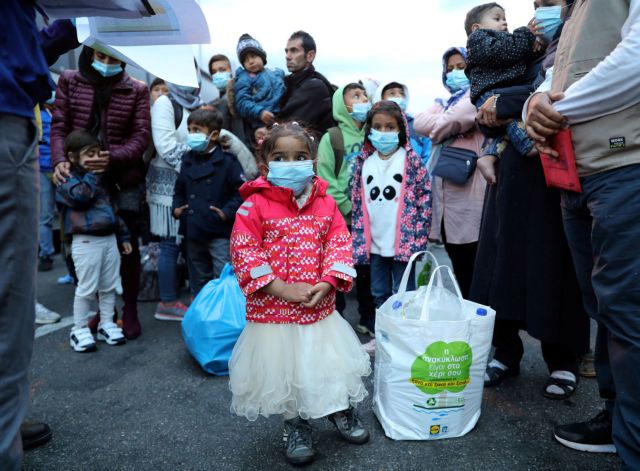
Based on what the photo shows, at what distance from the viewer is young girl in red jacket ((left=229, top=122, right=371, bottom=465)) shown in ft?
6.26

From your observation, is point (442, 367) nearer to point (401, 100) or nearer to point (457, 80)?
point (457, 80)

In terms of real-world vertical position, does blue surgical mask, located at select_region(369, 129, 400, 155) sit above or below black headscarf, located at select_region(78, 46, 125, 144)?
below

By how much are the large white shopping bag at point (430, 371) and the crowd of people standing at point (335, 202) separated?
131 mm

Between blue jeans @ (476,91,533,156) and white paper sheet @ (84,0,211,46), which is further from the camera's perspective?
blue jeans @ (476,91,533,156)

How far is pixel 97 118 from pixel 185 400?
206 cm

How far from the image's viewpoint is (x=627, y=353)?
4.89 feet

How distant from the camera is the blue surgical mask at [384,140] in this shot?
3.06 metres

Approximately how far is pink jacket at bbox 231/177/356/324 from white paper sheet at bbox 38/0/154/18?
0.81m

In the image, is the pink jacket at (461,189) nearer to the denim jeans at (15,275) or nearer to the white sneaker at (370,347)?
the white sneaker at (370,347)

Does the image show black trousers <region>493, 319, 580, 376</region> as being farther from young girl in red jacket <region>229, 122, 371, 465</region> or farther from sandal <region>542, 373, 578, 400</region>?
young girl in red jacket <region>229, 122, 371, 465</region>

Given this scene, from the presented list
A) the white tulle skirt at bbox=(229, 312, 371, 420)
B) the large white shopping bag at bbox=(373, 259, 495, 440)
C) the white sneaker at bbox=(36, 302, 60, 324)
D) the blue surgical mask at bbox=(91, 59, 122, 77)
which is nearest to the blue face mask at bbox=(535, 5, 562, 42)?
the large white shopping bag at bbox=(373, 259, 495, 440)

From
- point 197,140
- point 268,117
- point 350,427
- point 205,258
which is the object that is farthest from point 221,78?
point 350,427

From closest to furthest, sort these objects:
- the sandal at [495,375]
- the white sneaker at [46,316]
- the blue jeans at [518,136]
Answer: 1. the blue jeans at [518,136]
2. the sandal at [495,375]
3. the white sneaker at [46,316]

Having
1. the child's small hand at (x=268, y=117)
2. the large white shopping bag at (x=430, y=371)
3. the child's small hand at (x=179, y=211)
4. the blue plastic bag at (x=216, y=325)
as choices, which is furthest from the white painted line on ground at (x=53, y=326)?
the large white shopping bag at (x=430, y=371)
